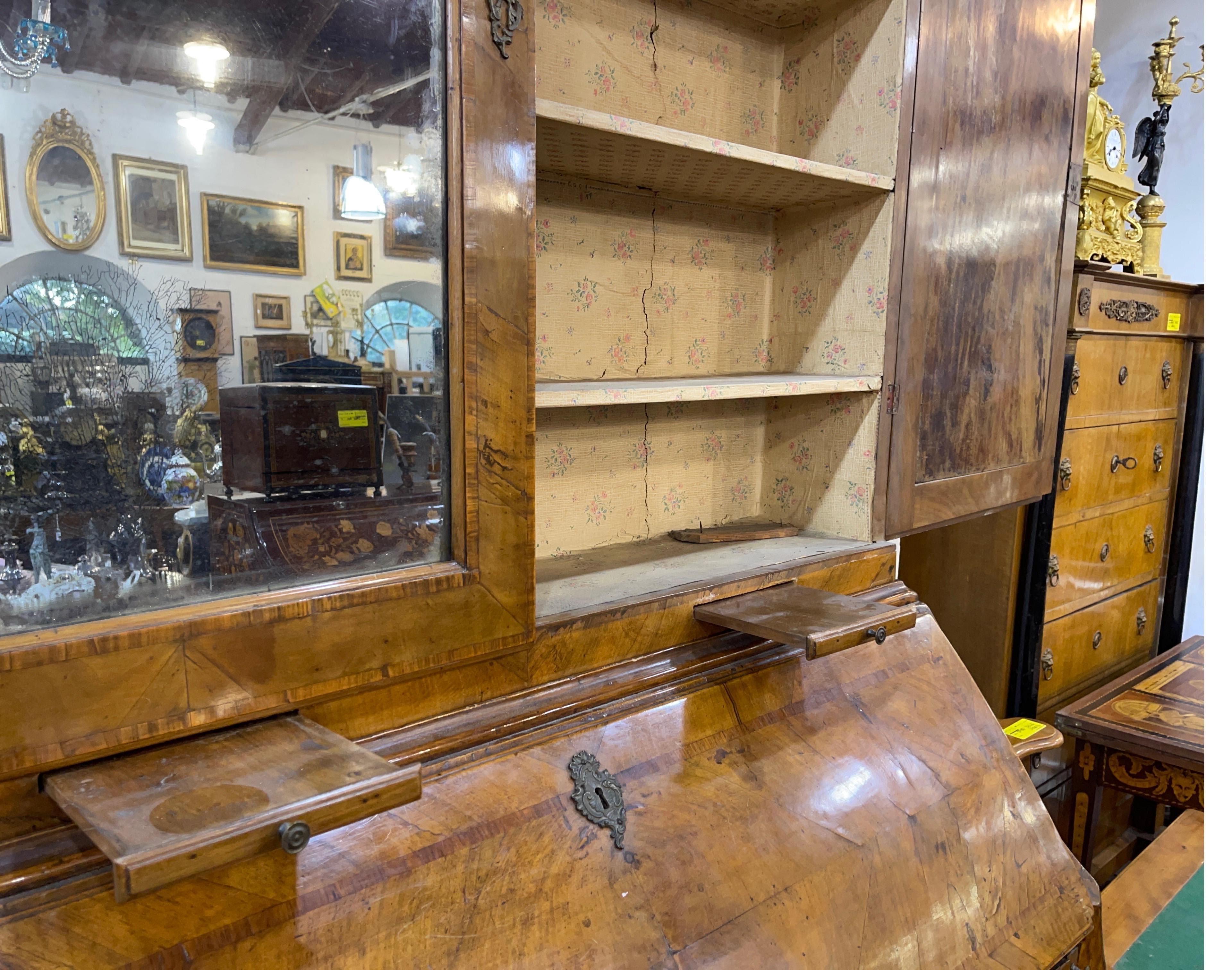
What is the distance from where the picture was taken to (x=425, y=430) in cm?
80

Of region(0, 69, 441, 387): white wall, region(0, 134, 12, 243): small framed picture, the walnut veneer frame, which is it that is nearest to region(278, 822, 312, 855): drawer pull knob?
the walnut veneer frame

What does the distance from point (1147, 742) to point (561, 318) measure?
1933 mm

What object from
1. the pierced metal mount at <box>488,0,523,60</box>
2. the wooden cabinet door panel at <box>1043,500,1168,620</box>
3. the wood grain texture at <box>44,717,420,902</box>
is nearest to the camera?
the wood grain texture at <box>44,717,420,902</box>

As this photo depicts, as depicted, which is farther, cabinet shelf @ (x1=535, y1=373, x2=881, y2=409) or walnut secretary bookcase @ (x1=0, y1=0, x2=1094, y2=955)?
cabinet shelf @ (x1=535, y1=373, x2=881, y2=409)

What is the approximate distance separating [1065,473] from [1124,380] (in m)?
0.43

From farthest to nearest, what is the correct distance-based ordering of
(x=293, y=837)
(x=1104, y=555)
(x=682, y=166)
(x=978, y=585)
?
(x=1104, y=555), (x=978, y=585), (x=682, y=166), (x=293, y=837)

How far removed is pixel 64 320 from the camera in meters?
0.61

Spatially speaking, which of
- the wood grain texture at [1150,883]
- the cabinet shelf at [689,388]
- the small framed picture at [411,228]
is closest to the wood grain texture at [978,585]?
the wood grain texture at [1150,883]

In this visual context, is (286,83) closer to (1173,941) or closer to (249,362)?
(249,362)

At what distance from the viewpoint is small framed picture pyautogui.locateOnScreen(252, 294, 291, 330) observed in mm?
687

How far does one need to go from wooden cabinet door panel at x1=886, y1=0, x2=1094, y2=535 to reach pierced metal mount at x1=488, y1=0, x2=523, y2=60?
2.45ft

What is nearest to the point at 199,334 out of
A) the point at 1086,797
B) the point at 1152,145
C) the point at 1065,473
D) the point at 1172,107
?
the point at 1065,473

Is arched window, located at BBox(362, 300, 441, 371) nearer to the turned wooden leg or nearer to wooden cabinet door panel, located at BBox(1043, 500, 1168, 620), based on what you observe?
wooden cabinet door panel, located at BBox(1043, 500, 1168, 620)
